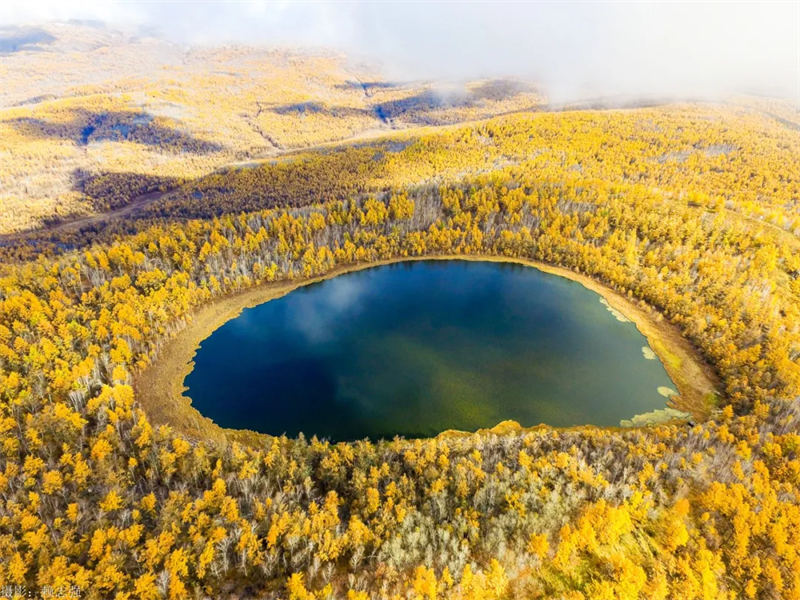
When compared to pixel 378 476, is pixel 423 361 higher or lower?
lower

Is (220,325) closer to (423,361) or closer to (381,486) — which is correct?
(423,361)

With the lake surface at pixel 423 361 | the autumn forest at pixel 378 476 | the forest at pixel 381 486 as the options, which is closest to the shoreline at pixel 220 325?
the autumn forest at pixel 378 476

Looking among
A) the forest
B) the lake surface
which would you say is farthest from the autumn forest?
the lake surface

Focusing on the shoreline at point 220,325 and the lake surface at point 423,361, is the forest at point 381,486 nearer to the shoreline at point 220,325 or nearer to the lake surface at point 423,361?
the shoreline at point 220,325

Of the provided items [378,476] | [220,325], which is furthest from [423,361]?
[220,325]

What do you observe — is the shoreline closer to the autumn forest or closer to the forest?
the autumn forest

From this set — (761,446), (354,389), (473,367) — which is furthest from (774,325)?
(354,389)
